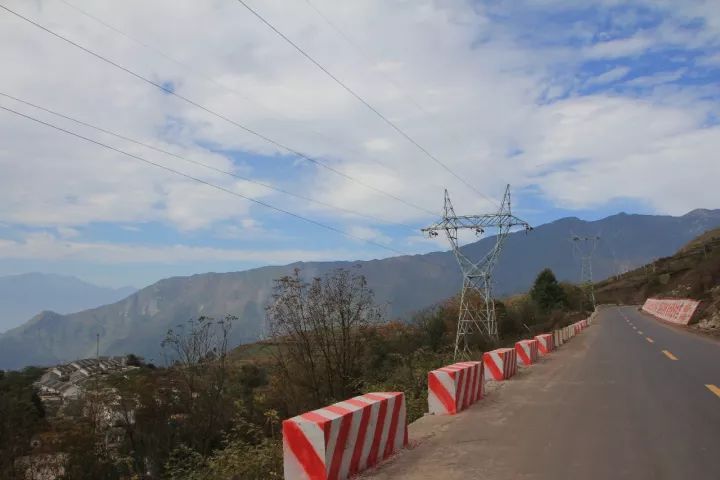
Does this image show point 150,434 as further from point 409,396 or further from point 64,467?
point 409,396

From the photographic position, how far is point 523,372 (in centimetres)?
1800

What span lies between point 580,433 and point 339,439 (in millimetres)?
4121

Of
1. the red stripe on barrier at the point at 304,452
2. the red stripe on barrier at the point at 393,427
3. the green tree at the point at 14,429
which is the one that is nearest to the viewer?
the red stripe on barrier at the point at 304,452

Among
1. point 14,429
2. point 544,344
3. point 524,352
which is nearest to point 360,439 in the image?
point 524,352

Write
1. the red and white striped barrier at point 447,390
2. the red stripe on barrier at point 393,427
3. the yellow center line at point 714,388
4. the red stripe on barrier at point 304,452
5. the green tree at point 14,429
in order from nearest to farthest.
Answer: the red stripe on barrier at point 304,452, the red stripe on barrier at point 393,427, the red and white striped barrier at point 447,390, the yellow center line at point 714,388, the green tree at point 14,429

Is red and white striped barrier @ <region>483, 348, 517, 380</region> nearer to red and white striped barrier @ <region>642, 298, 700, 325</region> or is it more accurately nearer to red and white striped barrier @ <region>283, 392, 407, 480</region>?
red and white striped barrier @ <region>283, 392, 407, 480</region>

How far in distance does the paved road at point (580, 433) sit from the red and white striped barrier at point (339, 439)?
31 cm

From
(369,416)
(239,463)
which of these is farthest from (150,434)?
(369,416)

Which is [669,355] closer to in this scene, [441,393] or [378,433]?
[441,393]

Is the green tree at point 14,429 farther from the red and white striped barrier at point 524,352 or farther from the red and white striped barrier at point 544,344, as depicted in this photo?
the red and white striped barrier at point 544,344

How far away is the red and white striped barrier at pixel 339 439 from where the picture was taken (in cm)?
637

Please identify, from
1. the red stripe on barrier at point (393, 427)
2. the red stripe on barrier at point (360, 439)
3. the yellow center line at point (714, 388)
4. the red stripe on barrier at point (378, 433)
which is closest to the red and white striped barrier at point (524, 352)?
the yellow center line at point (714, 388)

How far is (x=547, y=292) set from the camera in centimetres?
8044

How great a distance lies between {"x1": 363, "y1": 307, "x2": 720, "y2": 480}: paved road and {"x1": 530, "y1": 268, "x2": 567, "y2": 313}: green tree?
65.4 meters
